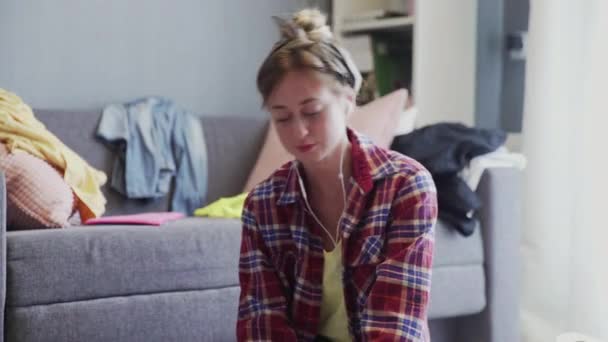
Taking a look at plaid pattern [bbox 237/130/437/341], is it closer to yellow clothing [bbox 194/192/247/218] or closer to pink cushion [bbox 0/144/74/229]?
pink cushion [bbox 0/144/74/229]

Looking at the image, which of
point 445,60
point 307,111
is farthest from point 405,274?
point 445,60

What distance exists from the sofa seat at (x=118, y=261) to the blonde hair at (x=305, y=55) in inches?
23.4

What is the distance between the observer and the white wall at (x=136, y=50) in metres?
2.41

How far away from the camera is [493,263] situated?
2.05 meters

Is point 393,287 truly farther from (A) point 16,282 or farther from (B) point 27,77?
(B) point 27,77

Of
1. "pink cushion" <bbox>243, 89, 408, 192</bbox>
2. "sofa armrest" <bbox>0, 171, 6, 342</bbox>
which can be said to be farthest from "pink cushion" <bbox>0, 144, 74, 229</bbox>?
"pink cushion" <bbox>243, 89, 408, 192</bbox>

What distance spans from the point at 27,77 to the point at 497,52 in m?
1.71

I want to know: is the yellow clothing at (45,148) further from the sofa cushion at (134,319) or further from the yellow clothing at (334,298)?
the yellow clothing at (334,298)

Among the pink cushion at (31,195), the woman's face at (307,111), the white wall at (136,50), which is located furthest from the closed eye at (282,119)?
the white wall at (136,50)

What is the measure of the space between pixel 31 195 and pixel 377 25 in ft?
5.07

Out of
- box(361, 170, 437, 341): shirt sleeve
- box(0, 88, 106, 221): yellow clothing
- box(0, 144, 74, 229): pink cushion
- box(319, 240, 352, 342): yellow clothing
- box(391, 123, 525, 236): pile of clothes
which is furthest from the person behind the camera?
box(391, 123, 525, 236): pile of clothes

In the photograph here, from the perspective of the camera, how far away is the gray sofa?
1534mm

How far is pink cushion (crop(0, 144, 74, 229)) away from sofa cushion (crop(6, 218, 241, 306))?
112 millimetres

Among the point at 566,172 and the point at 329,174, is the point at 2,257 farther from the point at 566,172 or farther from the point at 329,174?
the point at 566,172
